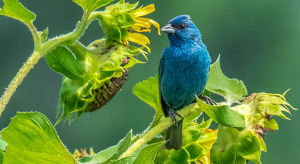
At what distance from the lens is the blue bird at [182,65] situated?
0.94 metres

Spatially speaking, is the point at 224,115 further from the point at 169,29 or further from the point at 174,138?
the point at 169,29

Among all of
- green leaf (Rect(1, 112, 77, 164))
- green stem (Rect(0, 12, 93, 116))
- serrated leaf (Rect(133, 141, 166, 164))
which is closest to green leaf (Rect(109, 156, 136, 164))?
serrated leaf (Rect(133, 141, 166, 164))

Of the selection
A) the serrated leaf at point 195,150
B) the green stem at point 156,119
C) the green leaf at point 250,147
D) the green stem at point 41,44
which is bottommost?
the serrated leaf at point 195,150

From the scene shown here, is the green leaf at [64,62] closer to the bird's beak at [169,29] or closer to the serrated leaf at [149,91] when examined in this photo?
the serrated leaf at [149,91]

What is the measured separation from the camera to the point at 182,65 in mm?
985

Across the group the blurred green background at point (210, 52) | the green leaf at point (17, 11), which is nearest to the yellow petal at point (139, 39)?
the green leaf at point (17, 11)

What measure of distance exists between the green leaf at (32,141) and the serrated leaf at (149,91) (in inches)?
8.0

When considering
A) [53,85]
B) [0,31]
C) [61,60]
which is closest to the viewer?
A: [61,60]

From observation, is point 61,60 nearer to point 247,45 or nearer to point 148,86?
point 148,86

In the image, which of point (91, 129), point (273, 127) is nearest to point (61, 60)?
point (273, 127)

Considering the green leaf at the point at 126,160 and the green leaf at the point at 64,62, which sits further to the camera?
the green leaf at the point at 64,62

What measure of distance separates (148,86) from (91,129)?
481 cm

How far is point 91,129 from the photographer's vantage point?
545 cm

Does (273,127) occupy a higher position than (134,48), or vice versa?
(134,48)
